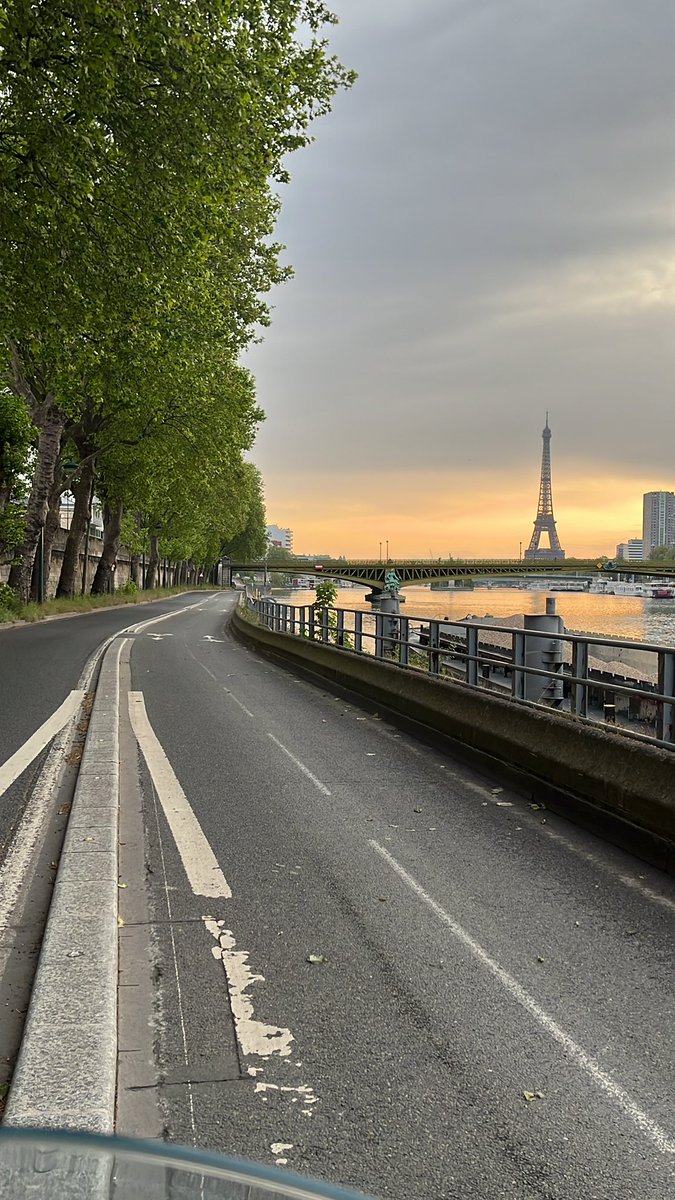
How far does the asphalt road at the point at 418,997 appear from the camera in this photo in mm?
2916

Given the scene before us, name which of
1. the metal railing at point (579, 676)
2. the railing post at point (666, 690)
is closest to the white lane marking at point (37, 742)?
the metal railing at point (579, 676)

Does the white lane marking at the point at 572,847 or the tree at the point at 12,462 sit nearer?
the white lane marking at the point at 572,847

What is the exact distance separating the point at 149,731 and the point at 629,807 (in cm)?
651

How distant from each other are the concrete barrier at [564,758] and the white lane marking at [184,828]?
2922 mm

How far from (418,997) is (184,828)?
320 centimetres

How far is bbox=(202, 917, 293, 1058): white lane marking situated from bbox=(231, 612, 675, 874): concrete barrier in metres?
3.02

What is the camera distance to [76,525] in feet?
157

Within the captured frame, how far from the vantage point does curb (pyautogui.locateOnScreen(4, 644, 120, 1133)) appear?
306cm

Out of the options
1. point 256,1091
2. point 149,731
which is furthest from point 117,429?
point 256,1091

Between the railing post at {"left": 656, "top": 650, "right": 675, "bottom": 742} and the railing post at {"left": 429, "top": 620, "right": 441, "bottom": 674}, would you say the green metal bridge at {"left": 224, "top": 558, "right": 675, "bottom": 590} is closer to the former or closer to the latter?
the railing post at {"left": 429, "top": 620, "right": 441, "bottom": 674}

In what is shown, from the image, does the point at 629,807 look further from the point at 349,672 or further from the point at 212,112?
the point at 212,112

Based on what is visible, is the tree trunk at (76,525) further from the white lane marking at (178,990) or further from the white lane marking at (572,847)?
the white lane marking at (178,990)

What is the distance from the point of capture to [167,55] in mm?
14648

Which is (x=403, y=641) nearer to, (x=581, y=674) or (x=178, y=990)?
(x=581, y=674)
